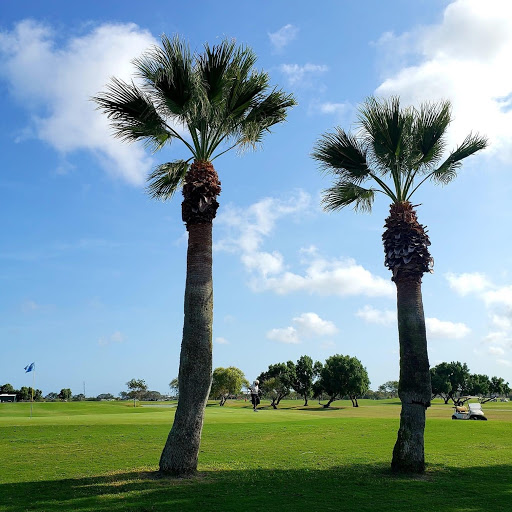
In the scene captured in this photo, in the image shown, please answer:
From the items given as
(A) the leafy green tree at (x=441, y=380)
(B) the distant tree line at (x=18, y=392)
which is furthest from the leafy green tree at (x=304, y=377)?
(B) the distant tree line at (x=18, y=392)

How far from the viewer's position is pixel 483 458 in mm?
15805

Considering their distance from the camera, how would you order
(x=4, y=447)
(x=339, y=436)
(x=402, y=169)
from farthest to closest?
(x=339, y=436) < (x=4, y=447) < (x=402, y=169)

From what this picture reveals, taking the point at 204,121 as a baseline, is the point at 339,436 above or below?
below

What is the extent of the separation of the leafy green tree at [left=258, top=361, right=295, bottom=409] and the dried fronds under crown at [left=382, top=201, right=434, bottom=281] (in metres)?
74.9

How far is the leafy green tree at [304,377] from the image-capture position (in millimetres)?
89500

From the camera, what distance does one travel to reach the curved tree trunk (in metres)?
12.1

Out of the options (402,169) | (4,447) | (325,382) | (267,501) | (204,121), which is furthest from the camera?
(325,382)

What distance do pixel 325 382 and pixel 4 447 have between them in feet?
226

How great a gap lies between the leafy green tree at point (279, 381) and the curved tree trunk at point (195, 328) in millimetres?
76299

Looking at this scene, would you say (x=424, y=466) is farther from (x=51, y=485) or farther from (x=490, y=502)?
(x=51, y=485)

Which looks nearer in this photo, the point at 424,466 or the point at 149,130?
the point at 424,466

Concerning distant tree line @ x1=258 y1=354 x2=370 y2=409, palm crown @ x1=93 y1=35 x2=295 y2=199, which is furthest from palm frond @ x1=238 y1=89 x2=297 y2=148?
distant tree line @ x1=258 y1=354 x2=370 y2=409

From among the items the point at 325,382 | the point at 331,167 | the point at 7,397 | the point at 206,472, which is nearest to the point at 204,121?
the point at 331,167

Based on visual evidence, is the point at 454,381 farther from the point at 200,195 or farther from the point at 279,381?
the point at 200,195
